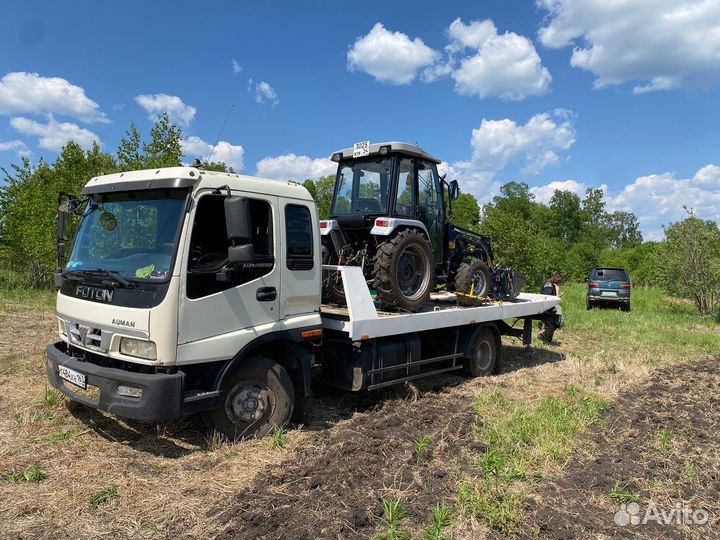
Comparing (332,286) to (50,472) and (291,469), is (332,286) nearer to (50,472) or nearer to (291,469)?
(291,469)

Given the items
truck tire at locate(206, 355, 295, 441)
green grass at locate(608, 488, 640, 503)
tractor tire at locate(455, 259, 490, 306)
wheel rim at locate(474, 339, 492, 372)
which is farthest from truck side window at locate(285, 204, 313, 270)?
wheel rim at locate(474, 339, 492, 372)

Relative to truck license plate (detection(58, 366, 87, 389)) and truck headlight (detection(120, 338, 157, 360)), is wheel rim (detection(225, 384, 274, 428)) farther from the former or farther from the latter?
truck license plate (detection(58, 366, 87, 389))

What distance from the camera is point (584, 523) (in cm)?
364

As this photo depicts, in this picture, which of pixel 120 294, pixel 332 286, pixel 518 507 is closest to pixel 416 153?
pixel 332 286

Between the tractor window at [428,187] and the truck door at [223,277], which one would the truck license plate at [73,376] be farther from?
the tractor window at [428,187]

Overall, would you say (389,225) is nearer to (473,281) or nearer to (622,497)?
(473,281)

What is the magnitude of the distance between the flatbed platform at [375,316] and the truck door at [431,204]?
0.97 meters

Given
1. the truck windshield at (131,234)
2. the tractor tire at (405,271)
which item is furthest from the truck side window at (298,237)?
the tractor tire at (405,271)

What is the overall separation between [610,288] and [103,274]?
1916 centimetres

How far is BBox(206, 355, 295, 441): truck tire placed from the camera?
477 cm

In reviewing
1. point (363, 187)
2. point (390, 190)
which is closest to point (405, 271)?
point (390, 190)

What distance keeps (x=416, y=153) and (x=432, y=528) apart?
509cm

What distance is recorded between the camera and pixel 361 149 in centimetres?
736

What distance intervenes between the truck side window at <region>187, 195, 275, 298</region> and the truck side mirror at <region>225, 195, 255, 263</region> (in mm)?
310
